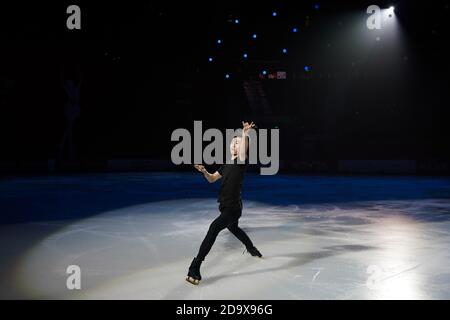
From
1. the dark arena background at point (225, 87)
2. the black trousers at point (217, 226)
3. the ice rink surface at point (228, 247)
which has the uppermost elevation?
the dark arena background at point (225, 87)

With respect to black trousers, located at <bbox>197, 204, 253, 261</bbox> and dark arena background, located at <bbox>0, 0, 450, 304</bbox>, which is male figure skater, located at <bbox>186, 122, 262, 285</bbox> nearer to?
black trousers, located at <bbox>197, 204, 253, 261</bbox>

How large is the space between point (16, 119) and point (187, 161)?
1049cm

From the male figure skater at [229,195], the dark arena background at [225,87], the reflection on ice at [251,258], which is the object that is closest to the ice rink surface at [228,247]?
the reflection on ice at [251,258]

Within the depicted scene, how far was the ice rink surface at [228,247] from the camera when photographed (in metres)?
4.94

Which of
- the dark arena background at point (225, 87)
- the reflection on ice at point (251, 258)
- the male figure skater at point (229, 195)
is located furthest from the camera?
the dark arena background at point (225, 87)

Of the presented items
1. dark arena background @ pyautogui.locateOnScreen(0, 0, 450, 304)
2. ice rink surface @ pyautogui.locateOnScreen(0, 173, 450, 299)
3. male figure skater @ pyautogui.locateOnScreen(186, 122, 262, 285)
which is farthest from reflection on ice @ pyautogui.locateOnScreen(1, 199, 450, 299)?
dark arena background @ pyautogui.locateOnScreen(0, 0, 450, 304)

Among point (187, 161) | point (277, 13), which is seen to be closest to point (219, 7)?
point (277, 13)

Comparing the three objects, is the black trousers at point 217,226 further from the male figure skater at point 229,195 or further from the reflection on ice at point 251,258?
the reflection on ice at point 251,258

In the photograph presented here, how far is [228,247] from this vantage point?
708 cm

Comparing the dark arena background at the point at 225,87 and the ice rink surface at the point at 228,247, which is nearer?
the ice rink surface at the point at 228,247

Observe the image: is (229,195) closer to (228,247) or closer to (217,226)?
(217,226)

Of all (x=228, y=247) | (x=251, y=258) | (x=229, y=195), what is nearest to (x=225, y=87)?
(x=228, y=247)

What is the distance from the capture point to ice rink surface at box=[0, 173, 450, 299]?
4.94 m
